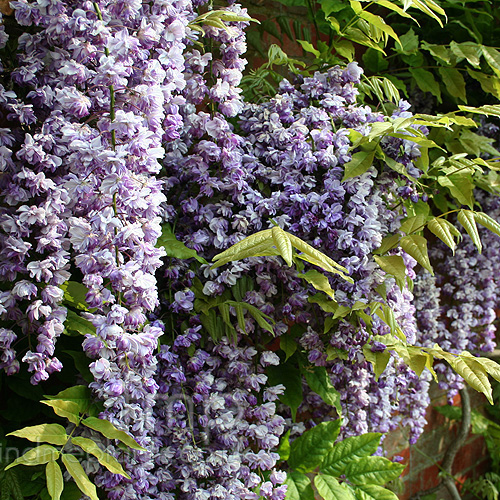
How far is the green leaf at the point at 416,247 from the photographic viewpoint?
88 centimetres

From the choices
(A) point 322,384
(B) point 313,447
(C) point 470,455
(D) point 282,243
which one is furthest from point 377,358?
(C) point 470,455

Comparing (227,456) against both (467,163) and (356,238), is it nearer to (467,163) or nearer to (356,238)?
(356,238)

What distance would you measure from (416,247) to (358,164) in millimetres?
180

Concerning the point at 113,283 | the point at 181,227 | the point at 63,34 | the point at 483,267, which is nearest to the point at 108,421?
the point at 113,283

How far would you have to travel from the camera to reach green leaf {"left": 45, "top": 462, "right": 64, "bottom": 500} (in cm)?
61

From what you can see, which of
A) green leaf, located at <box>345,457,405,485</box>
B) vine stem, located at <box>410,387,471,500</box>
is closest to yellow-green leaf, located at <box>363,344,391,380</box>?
green leaf, located at <box>345,457,405,485</box>

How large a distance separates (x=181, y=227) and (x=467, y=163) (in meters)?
0.60

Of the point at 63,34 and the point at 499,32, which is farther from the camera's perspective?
the point at 499,32

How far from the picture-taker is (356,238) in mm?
943

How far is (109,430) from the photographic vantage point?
68cm

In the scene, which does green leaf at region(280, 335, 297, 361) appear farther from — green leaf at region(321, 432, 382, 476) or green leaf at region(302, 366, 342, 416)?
green leaf at region(321, 432, 382, 476)

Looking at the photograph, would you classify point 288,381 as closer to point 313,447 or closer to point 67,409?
point 313,447

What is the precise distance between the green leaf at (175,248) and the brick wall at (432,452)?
1323 millimetres

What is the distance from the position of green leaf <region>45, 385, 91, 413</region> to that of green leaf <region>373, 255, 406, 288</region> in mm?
534
